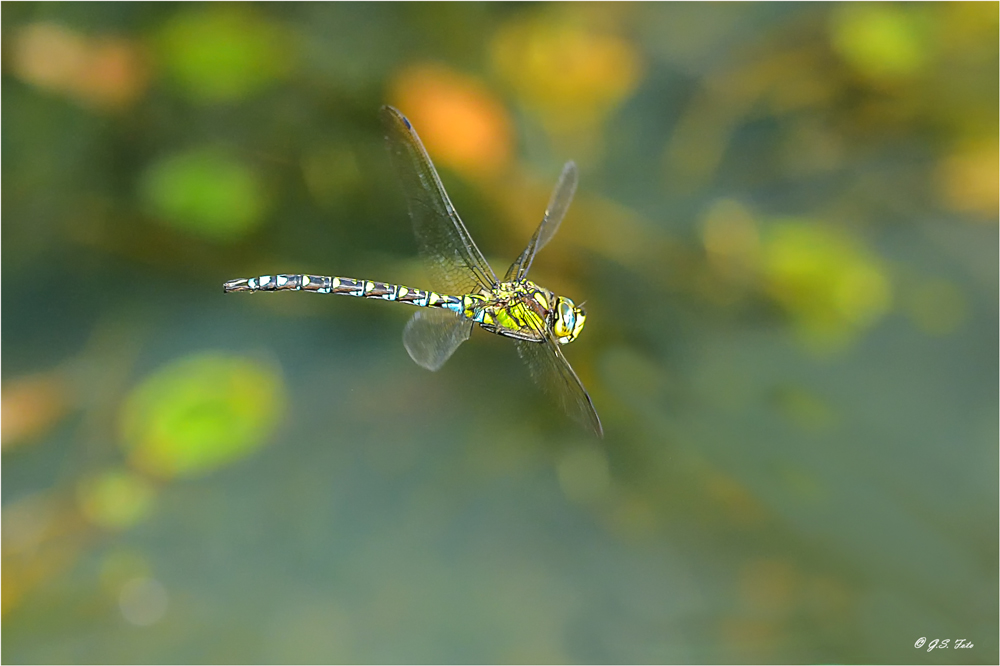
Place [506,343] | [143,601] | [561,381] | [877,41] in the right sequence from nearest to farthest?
[561,381]
[143,601]
[506,343]
[877,41]

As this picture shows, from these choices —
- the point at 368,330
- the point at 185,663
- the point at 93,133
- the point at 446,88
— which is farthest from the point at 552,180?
the point at 185,663

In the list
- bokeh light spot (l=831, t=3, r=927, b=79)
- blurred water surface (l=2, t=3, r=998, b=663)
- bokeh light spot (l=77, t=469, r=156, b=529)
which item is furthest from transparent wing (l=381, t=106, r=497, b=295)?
bokeh light spot (l=831, t=3, r=927, b=79)

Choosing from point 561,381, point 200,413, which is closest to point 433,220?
point 561,381

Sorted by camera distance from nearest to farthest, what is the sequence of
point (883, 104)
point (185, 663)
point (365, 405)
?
point (185, 663) < point (365, 405) < point (883, 104)

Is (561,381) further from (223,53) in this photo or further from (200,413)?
(223,53)

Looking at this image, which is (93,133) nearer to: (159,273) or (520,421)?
(159,273)

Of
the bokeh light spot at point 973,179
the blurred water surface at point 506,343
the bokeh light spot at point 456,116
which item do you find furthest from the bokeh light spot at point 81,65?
the bokeh light spot at point 973,179
